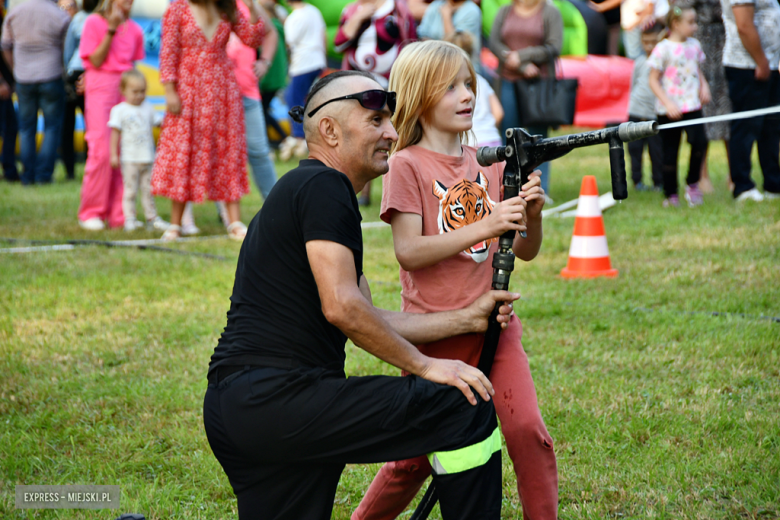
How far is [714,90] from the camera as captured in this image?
9.18 m

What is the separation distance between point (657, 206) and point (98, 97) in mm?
5649

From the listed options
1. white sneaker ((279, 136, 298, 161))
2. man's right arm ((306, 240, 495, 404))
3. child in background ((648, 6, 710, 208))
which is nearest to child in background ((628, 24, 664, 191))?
child in background ((648, 6, 710, 208))

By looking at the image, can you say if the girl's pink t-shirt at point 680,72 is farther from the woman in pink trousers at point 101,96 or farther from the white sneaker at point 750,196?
the woman in pink trousers at point 101,96

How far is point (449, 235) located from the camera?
8.04 ft

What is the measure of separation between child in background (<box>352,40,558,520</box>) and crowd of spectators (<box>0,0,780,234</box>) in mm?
4672

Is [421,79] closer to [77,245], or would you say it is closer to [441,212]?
[441,212]

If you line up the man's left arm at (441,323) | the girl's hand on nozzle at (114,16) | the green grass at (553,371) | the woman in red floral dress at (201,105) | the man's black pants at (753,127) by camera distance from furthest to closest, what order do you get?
the girl's hand on nozzle at (114,16) → the man's black pants at (753,127) → the woman in red floral dress at (201,105) → the green grass at (553,371) → the man's left arm at (441,323)

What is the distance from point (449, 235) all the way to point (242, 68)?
21.2 ft

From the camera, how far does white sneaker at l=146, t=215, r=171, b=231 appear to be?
8.20m

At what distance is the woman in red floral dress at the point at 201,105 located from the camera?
695cm

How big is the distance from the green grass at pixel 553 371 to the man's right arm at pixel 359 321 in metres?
1.04

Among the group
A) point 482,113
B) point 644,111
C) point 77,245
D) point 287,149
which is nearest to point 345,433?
point 77,245

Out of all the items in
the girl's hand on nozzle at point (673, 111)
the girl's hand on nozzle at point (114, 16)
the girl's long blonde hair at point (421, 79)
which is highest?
the girl's hand on nozzle at point (114, 16)

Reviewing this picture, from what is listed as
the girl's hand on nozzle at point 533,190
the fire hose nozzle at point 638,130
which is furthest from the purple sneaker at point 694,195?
the fire hose nozzle at point 638,130
